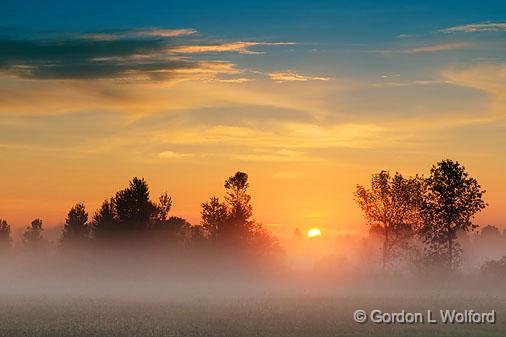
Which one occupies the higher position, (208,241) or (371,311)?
(208,241)

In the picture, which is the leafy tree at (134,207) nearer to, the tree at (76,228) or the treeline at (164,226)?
the treeline at (164,226)

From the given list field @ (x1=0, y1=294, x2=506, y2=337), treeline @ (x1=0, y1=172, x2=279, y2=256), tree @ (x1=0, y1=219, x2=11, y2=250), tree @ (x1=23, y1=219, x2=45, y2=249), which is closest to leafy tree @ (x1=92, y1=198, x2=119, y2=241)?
treeline @ (x1=0, y1=172, x2=279, y2=256)

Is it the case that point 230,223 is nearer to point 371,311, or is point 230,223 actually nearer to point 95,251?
point 95,251

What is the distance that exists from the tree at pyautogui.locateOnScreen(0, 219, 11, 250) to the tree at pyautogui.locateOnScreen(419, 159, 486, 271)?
127m

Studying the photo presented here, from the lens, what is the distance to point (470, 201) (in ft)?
253

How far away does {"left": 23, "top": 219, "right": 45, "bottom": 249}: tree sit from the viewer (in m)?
153

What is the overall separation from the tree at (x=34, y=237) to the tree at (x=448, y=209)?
10273cm

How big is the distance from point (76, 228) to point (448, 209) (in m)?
65.4

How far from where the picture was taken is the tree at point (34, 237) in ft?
502

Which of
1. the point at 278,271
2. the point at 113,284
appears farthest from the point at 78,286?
the point at 278,271

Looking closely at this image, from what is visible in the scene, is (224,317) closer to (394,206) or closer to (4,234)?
(394,206)

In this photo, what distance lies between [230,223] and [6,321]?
5254cm

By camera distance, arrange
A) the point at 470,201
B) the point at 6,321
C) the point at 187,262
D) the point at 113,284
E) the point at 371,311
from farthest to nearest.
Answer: the point at 187,262 → the point at 113,284 → the point at 470,201 → the point at 371,311 → the point at 6,321

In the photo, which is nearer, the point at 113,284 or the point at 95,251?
the point at 113,284
